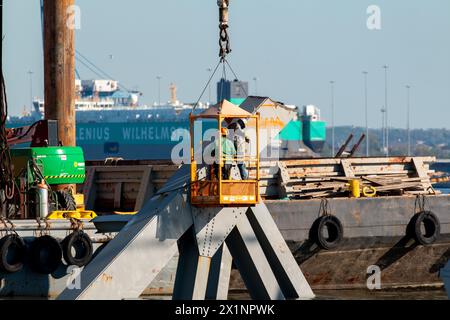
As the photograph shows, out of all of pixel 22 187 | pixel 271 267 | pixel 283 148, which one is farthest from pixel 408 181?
pixel 283 148

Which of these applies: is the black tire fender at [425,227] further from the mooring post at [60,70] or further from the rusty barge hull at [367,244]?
the mooring post at [60,70]

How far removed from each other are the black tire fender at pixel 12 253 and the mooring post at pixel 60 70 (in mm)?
6327

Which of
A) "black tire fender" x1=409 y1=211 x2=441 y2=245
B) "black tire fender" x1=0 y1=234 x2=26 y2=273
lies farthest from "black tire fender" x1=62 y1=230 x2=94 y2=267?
"black tire fender" x1=409 y1=211 x2=441 y2=245

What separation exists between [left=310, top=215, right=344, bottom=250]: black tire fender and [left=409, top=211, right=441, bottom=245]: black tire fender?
2.19 meters

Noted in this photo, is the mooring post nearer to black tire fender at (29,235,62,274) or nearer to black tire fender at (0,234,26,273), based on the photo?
black tire fender at (29,235,62,274)

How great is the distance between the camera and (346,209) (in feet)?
100

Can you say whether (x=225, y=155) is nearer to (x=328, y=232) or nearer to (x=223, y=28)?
(x=223, y=28)

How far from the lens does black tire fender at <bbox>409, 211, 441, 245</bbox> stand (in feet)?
103

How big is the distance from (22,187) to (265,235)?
11.1 m

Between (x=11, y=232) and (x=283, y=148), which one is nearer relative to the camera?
(x=11, y=232)

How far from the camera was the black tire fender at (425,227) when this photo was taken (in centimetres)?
3130

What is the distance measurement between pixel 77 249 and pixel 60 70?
7.04 metres

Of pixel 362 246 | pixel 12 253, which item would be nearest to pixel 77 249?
pixel 12 253
